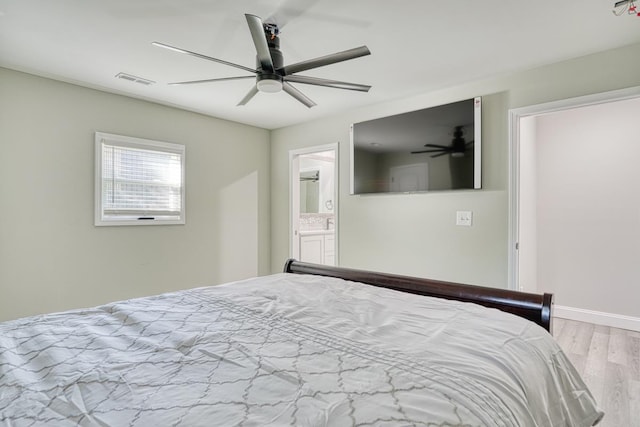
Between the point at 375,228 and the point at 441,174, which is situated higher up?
the point at 441,174

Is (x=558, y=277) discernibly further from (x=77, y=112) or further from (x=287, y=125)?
(x=77, y=112)

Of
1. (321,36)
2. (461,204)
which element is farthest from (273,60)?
(461,204)

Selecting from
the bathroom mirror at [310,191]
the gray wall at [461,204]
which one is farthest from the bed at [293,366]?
the bathroom mirror at [310,191]

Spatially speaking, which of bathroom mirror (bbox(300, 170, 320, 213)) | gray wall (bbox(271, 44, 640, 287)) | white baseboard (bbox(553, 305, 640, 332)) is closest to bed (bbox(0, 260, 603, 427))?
gray wall (bbox(271, 44, 640, 287))

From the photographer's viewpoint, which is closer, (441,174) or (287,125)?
(441,174)

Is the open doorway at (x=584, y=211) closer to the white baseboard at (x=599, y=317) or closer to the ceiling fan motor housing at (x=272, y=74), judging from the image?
the white baseboard at (x=599, y=317)

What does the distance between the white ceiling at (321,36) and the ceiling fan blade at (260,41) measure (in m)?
0.38

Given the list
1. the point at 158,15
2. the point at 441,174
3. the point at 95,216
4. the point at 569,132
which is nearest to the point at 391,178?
the point at 441,174

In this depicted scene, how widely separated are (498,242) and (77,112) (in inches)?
162

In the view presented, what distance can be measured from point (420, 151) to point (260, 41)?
7.06 ft

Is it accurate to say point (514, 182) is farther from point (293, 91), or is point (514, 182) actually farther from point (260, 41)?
point (260, 41)

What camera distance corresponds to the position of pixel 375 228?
3.88 meters

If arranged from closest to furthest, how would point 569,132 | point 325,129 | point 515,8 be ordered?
1. point 515,8
2. point 569,132
3. point 325,129

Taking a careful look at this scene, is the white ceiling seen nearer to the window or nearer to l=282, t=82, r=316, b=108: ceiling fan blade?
l=282, t=82, r=316, b=108: ceiling fan blade
